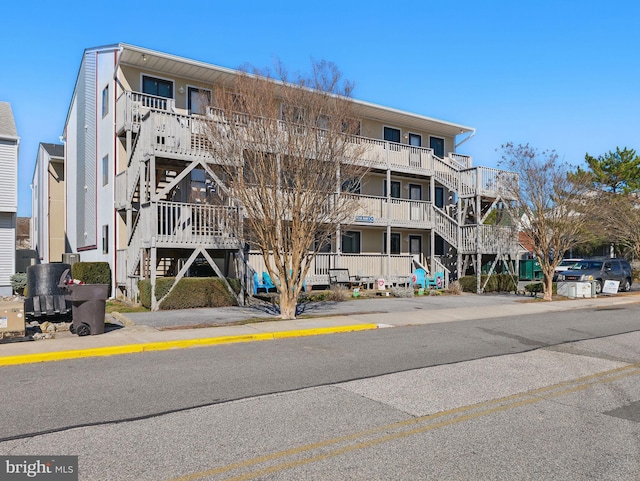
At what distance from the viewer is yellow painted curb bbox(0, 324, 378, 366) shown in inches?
355

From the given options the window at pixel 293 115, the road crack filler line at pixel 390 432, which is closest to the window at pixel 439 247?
the window at pixel 293 115

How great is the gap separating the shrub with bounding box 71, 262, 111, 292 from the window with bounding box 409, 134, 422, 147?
17.1 metres

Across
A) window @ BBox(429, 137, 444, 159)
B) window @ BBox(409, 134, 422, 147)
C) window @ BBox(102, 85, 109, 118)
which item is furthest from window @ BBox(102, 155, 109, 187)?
window @ BBox(429, 137, 444, 159)

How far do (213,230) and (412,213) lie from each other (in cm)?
1117

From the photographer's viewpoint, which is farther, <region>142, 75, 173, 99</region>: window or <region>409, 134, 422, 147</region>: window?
<region>409, 134, 422, 147</region>: window

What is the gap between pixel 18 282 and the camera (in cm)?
2248

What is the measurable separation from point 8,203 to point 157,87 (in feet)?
26.2

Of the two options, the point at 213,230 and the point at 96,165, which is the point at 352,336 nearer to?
the point at 213,230

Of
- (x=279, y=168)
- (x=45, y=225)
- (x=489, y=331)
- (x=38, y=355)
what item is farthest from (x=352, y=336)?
(x=45, y=225)

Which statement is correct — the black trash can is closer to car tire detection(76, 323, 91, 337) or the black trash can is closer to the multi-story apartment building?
car tire detection(76, 323, 91, 337)

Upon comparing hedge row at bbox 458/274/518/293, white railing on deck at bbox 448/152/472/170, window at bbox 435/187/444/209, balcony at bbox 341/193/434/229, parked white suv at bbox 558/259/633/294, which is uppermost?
white railing on deck at bbox 448/152/472/170
